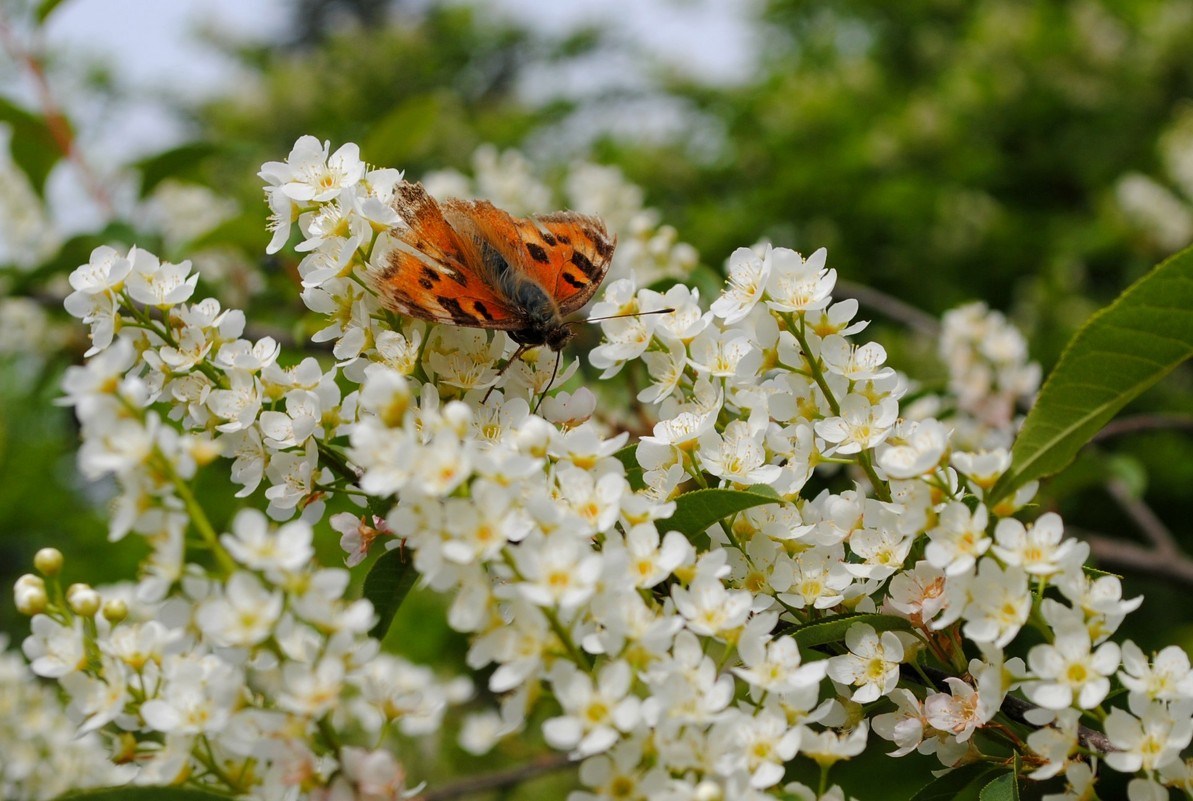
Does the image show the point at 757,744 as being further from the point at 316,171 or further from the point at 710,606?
the point at 316,171

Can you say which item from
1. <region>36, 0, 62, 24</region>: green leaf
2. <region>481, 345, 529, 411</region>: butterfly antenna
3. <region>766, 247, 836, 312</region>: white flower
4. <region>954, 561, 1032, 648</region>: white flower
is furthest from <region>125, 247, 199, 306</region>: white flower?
<region>36, 0, 62, 24</region>: green leaf

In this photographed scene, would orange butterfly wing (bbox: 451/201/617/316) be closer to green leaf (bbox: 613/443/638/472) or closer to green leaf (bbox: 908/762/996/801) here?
green leaf (bbox: 613/443/638/472)

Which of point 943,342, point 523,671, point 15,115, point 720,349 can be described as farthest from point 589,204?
point 523,671

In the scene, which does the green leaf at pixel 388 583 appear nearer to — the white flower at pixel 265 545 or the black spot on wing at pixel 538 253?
the white flower at pixel 265 545

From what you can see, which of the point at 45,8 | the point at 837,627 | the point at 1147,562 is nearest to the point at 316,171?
the point at 837,627

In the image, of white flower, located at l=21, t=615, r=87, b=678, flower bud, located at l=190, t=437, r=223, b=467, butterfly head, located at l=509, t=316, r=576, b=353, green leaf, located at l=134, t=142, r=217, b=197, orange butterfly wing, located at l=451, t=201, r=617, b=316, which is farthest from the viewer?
green leaf, located at l=134, t=142, r=217, b=197

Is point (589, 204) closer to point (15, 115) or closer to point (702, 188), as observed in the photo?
point (15, 115)
